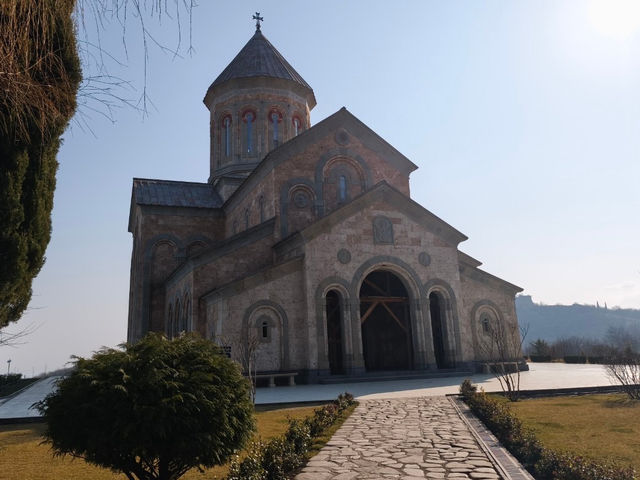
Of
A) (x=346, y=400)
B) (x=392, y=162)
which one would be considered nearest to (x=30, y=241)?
(x=346, y=400)

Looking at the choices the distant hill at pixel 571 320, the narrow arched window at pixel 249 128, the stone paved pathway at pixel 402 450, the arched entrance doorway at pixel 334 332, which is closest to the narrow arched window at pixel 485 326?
the arched entrance doorway at pixel 334 332

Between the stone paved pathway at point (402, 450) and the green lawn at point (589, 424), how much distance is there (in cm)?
138

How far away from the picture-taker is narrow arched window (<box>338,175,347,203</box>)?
70.1 feet

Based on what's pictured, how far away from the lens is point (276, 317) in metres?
16.9

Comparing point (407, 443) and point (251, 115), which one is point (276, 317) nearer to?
point (407, 443)

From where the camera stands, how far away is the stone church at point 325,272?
1678cm

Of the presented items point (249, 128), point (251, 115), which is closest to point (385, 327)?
point (249, 128)

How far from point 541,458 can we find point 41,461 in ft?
22.4

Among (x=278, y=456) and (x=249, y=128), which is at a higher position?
(x=249, y=128)

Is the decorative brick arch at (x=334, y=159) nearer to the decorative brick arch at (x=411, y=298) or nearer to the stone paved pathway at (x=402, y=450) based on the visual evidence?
the decorative brick arch at (x=411, y=298)

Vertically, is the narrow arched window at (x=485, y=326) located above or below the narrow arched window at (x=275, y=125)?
below

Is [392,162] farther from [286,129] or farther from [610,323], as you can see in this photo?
[610,323]

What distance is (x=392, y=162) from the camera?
74.5 feet

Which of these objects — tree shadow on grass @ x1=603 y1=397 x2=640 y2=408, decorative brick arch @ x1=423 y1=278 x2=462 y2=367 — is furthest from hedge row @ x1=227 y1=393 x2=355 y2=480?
decorative brick arch @ x1=423 y1=278 x2=462 y2=367
